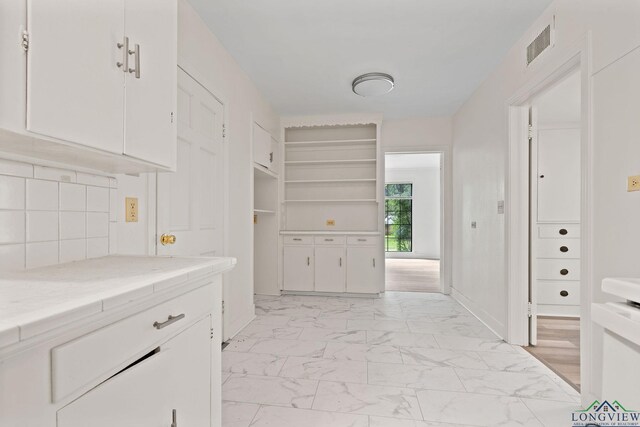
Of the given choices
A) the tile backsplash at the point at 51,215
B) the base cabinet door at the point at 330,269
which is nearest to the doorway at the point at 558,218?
the base cabinet door at the point at 330,269

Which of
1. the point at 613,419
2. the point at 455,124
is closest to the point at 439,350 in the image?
the point at 613,419

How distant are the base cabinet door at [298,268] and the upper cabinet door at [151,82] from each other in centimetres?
299

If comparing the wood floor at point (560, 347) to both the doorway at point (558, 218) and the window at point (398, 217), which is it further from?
the window at point (398, 217)

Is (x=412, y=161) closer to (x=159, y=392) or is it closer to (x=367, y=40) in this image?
(x=367, y=40)

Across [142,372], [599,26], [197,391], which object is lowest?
[197,391]

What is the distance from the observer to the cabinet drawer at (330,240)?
13.7ft

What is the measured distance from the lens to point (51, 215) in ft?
3.69

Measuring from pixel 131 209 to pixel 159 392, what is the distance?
1013 millimetres

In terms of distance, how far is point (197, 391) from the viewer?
1100 millimetres

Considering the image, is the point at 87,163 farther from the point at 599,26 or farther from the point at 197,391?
the point at 599,26

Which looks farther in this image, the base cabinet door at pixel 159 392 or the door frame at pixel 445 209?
the door frame at pixel 445 209

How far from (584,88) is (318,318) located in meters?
2.83

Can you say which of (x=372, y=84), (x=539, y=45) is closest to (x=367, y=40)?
(x=372, y=84)

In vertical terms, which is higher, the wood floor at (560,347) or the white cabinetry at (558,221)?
the white cabinetry at (558,221)
